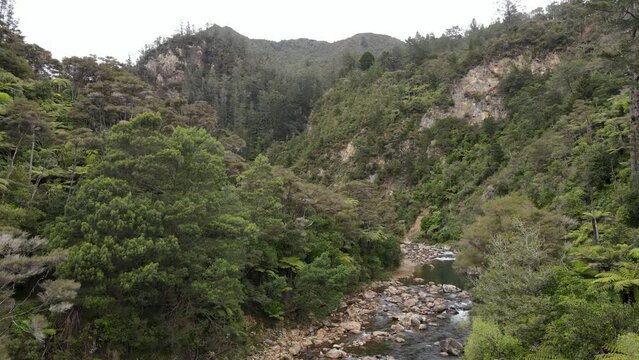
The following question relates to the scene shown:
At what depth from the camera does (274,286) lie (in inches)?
877

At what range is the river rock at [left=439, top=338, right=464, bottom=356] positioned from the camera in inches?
784

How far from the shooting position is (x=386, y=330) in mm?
24219

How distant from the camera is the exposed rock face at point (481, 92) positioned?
7056 centimetres

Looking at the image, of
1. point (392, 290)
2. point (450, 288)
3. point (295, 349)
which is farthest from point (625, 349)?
point (450, 288)

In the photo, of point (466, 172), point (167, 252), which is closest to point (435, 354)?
point (167, 252)

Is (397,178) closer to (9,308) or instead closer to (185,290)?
(185,290)

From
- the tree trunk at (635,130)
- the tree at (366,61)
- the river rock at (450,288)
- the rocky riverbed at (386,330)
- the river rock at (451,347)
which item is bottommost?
the river rock at (450,288)

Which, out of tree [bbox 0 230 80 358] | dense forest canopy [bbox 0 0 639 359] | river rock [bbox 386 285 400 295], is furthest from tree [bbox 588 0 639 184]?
tree [bbox 0 230 80 358]

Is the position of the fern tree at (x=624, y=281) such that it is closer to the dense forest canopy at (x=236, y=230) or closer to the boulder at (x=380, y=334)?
the dense forest canopy at (x=236, y=230)

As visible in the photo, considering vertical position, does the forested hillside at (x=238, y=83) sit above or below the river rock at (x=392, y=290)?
above

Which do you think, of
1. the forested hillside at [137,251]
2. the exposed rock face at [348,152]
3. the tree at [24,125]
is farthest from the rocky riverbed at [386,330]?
the exposed rock face at [348,152]

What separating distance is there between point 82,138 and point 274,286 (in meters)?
12.3

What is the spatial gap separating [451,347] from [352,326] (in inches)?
243

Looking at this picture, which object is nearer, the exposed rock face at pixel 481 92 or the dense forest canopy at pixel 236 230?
the dense forest canopy at pixel 236 230
